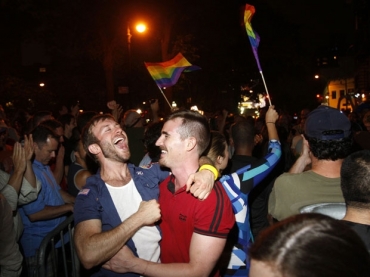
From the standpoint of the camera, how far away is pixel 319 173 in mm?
3176

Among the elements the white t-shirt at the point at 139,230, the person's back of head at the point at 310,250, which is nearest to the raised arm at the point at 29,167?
the white t-shirt at the point at 139,230

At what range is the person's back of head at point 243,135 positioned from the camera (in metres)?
5.30

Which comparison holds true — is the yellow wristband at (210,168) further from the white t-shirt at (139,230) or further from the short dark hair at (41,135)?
the short dark hair at (41,135)

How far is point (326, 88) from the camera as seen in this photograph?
210 feet

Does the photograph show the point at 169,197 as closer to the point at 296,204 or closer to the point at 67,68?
the point at 296,204

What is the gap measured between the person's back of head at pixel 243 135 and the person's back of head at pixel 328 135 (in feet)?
6.31

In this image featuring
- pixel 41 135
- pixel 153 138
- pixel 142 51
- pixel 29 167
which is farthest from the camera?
pixel 142 51

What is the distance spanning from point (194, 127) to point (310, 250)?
1.83 m

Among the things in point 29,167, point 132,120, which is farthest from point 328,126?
point 132,120

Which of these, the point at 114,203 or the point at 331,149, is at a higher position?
the point at 331,149

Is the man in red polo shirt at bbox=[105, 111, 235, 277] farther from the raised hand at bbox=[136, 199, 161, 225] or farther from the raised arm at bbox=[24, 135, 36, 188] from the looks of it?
the raised arm at bbox=[24, 135, 36, 188]

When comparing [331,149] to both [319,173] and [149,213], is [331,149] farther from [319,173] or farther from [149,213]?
[149,213]

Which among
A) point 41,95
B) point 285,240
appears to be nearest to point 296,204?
point 285,240

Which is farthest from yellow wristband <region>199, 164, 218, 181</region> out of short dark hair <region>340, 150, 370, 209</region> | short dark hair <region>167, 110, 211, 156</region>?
short dark hair <region>340, 150, 370, 209</region>
